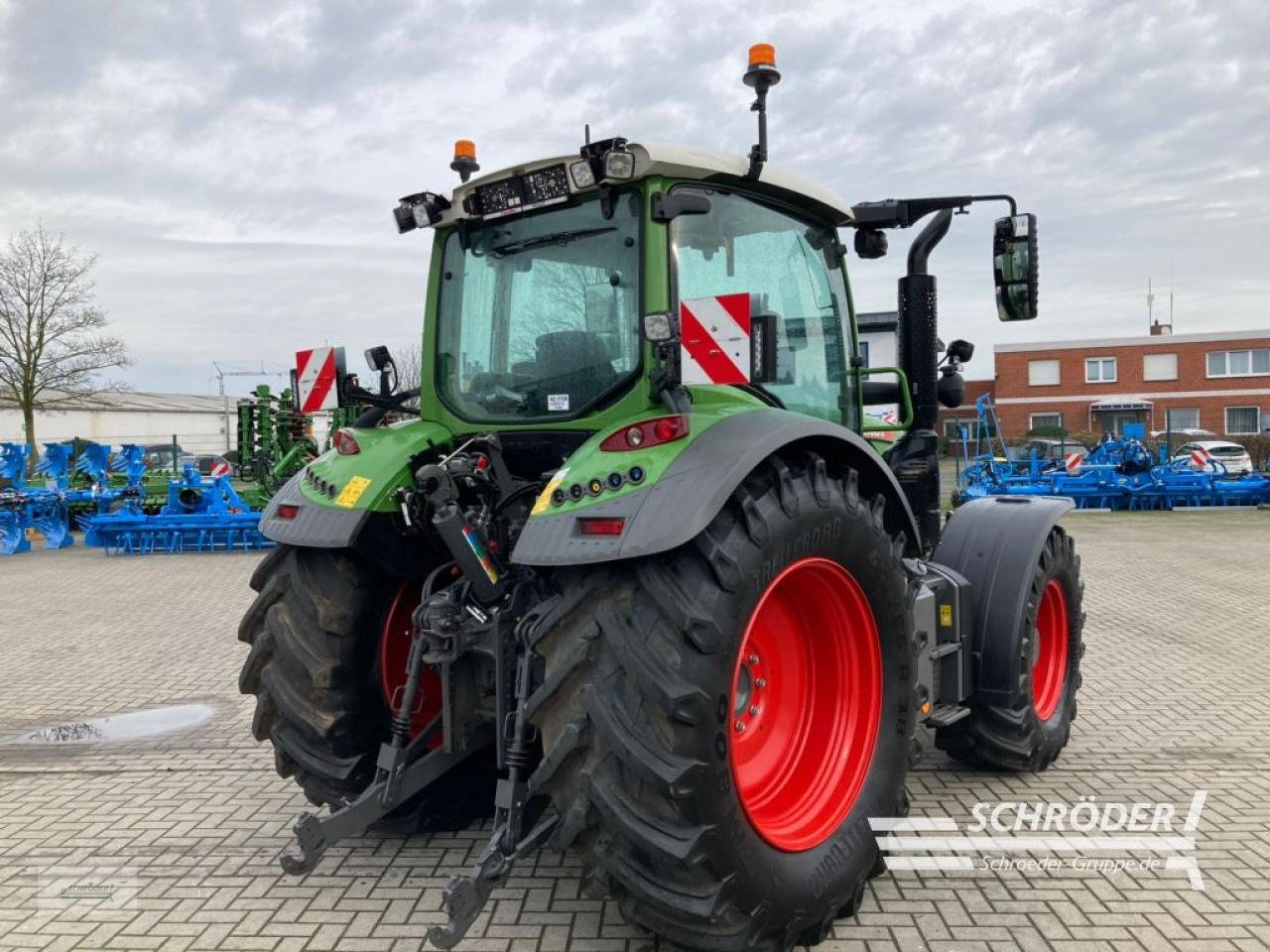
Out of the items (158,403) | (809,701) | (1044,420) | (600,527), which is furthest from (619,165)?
(158,403)

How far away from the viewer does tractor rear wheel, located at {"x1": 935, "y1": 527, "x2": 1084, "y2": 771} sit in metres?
4.42

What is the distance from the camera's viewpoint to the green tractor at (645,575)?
8.55 ft

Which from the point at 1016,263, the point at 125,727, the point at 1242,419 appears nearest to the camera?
the point at 1016,263

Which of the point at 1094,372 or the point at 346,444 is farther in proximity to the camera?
the point at 1094,372

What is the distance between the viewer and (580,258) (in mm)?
3488

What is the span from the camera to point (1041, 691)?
198 inches

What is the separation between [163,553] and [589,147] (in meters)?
13.5

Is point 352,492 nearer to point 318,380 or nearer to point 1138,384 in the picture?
point 318,380

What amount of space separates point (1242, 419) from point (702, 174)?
1778 inches

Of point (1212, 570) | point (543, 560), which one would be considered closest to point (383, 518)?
point (543, 560)

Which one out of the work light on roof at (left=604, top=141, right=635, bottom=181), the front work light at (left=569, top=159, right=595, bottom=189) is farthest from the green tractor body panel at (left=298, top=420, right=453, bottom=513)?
the work light on roof at (left=604, top=141, right=635, bottom=181)

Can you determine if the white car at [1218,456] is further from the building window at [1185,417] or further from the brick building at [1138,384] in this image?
the building window at [1185,417]

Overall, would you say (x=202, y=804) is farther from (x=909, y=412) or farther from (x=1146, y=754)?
(x=1146, y=754)

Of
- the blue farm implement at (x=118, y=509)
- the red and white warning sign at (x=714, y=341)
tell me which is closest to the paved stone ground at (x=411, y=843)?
the red and white warning sign at (x=714, y=341)
